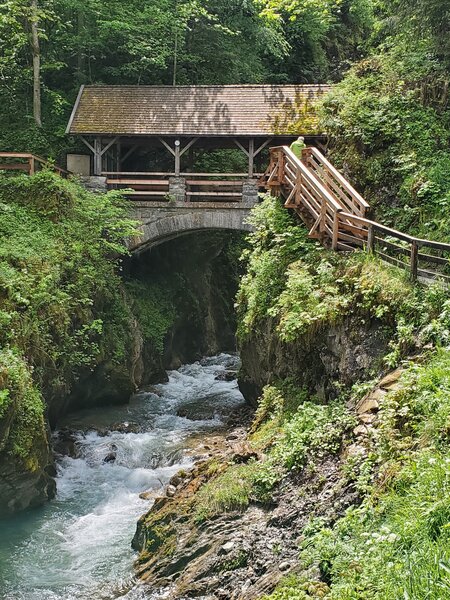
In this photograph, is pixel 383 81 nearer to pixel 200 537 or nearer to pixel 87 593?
pixel 200 537

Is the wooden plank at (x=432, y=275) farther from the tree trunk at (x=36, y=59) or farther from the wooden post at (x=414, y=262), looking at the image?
the tree trunk at (x=36, y=59)

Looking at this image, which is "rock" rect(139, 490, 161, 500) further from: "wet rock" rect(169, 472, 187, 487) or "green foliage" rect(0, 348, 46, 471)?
"green foliage" rect(0, 348, 46, 471)

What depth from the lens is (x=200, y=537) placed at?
707cm

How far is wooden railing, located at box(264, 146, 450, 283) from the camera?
27.1ft

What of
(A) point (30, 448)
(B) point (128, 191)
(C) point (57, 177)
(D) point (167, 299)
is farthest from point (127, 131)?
(A) point (30, 448)

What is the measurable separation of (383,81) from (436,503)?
1176cm

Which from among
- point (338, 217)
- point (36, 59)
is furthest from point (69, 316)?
point (36, 59)

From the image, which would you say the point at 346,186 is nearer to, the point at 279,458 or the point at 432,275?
the point at 432,275

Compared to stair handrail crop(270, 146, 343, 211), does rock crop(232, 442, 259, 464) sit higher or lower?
lower

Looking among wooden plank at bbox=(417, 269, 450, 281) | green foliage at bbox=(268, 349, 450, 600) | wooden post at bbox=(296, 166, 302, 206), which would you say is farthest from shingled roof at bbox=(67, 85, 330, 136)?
green foliage at bbox=(268, 349, 450, 600)

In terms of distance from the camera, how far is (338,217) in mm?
9688

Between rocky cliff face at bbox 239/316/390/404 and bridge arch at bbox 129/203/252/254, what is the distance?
587cm

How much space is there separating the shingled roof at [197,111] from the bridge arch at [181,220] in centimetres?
226

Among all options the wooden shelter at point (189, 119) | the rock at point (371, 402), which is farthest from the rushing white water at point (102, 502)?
the wooden shelter at point (189, 119)
